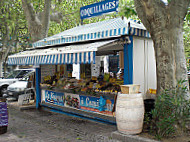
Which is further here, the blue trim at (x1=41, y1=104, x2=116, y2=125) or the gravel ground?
the blue trim at (x1=41, y1=104, x2=116, y2=125)

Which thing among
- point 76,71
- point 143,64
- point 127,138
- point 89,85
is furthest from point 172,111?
point 76,71

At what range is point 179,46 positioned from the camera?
5.02 metres

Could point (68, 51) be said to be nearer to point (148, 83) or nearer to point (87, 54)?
point (87, 54)

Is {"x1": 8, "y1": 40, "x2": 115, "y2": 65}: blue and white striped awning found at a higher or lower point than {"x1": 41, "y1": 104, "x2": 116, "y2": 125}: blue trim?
higher

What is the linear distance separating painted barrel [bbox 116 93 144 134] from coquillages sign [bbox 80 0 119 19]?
345 cm

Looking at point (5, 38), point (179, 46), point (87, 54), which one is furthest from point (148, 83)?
point (5, 38)

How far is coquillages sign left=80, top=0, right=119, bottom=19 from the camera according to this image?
724 cm

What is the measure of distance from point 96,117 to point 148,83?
1.98 m

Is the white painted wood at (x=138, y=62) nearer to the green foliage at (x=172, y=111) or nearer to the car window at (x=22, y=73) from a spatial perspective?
the green foliage at (x=172, y=111)

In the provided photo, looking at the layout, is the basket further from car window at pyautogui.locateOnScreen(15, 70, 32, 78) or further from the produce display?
car window at pyautogui.locateOnScreen(15, 70, 32, 78)

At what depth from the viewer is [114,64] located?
9125 mm

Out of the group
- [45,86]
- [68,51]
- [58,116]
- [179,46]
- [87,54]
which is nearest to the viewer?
[179,46]

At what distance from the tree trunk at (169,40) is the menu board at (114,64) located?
3798 millimetres

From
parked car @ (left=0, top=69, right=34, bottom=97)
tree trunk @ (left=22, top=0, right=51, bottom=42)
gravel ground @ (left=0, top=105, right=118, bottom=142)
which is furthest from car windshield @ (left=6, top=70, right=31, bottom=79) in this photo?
gravel ground @ (left=0, top=105, right=118, bottom=142)
